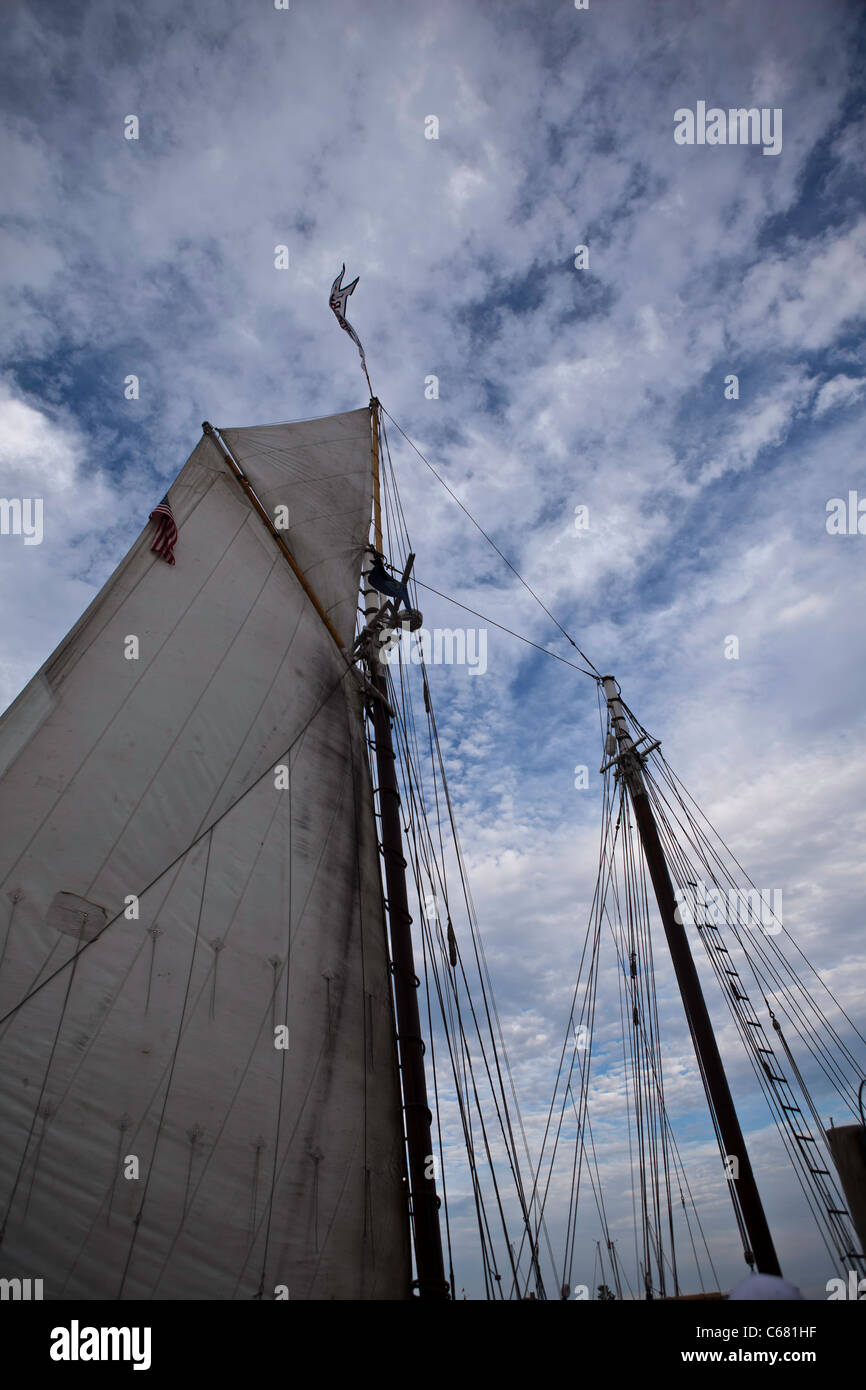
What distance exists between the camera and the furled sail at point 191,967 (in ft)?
25.9

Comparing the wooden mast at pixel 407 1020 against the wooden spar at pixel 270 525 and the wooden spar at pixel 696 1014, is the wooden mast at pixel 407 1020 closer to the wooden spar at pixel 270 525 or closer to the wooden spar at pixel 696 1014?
the wooden spar at pixel 270 525

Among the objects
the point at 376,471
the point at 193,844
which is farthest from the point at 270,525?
the point at 193,844

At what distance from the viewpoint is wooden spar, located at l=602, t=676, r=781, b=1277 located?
447 inches

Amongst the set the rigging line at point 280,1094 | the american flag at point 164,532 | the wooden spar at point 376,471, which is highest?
the wooden spar at point 376,471

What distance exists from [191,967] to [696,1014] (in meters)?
9.69

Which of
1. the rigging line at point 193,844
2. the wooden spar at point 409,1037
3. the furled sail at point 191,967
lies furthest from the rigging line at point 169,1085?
the wooden spar at point 409,1037

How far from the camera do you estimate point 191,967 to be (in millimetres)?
9672

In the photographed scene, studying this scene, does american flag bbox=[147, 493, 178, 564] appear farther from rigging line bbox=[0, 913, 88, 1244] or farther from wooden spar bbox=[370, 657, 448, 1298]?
rigging line bbox=[0, 913, 88, 1244]

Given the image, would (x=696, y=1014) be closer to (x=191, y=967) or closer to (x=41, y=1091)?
(x=191, y=967)

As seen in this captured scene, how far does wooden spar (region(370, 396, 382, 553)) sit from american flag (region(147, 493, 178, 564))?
6.56 meters

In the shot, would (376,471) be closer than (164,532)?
No

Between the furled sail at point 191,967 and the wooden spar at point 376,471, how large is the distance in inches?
226

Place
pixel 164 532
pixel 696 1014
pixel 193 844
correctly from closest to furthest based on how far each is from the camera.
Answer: pixel 193 844, pixel 696 1014, pixel 164 532
